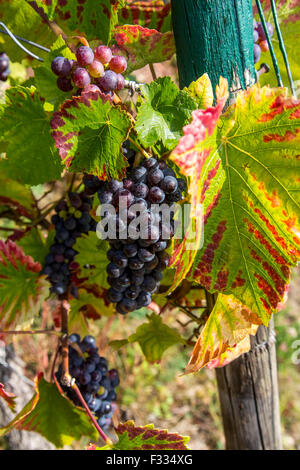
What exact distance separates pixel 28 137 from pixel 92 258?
0.31 metres

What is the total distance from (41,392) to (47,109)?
0.65 metres

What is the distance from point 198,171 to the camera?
21.2 inches

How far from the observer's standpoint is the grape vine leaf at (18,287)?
3.21 feet

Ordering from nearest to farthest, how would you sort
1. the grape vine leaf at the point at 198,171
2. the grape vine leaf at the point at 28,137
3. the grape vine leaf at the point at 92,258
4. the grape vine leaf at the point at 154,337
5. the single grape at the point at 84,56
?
the grape vine leaf at the point at 198,171 < the single grape at the point at 84,56 < the grape vine leaf at the point at 28,137 < the grape vine leaf at the point at 92,258 < the grape vine leaf at the point at 154,337

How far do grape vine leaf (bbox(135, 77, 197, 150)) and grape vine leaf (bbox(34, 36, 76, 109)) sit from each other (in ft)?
0.45

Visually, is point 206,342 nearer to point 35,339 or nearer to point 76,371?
point 76,371

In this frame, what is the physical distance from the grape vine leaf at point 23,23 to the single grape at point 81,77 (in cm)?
28

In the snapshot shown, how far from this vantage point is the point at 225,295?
726mm

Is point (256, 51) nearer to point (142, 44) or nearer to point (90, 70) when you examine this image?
point (142, 44)

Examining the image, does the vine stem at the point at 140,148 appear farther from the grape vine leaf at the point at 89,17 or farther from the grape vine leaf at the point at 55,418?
the grape vine leaf at the point at 55,418

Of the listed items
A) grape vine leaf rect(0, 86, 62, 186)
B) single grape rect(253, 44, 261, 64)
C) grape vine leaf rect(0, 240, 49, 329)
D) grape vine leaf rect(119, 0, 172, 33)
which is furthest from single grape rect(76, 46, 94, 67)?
grape vine leaf rect(0, 240, 49, 329)

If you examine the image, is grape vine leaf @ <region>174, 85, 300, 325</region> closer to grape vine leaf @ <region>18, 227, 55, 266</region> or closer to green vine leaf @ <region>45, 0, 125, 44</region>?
green vine leaf @ <region>45, 0, 125, 44</region>

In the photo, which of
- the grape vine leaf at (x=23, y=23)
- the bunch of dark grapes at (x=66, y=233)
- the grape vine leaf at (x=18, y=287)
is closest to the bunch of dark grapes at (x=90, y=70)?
the grape vine leaf at (x=23, y=23)
